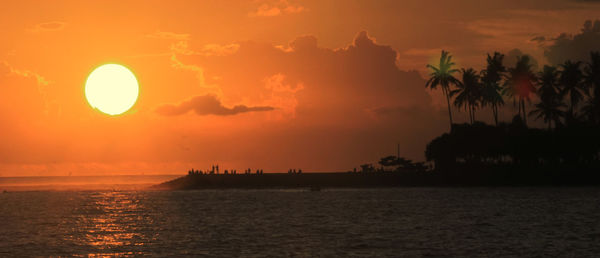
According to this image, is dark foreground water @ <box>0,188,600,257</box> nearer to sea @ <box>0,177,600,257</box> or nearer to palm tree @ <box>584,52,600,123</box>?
sea @ <box>0,177,600,257</box>

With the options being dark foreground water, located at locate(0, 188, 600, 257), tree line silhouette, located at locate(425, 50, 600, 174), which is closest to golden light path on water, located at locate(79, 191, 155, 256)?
dark foreground water, located at locate(0, 188, 600, 257)

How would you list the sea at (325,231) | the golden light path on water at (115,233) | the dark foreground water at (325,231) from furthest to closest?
the golden light path on water at (115,233) → the dark foreground water at (325,231) → the sea at (325,231)

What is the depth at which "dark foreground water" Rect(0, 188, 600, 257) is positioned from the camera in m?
60.1

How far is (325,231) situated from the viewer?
76375 millimetres

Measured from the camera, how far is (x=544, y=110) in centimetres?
18050

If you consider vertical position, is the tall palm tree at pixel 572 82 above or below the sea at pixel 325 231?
above

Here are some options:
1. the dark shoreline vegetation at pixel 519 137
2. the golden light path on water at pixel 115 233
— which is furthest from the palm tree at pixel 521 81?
the golden light path on water at pixel 115 233

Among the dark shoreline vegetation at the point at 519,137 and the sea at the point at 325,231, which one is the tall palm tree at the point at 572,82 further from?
the sea at the point at 325,231

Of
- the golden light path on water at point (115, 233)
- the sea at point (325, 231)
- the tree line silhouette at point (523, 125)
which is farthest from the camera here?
the tree line silhouette at point (523, 125)

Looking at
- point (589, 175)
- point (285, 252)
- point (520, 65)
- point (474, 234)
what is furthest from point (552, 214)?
point (520, 65)

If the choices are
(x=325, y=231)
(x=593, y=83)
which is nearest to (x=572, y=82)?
(x=593, y=83)

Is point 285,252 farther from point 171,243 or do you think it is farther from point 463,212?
point 463,212

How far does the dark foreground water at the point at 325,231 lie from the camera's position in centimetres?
6012

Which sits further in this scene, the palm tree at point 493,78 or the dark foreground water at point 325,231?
the palm tree at point 493,78
